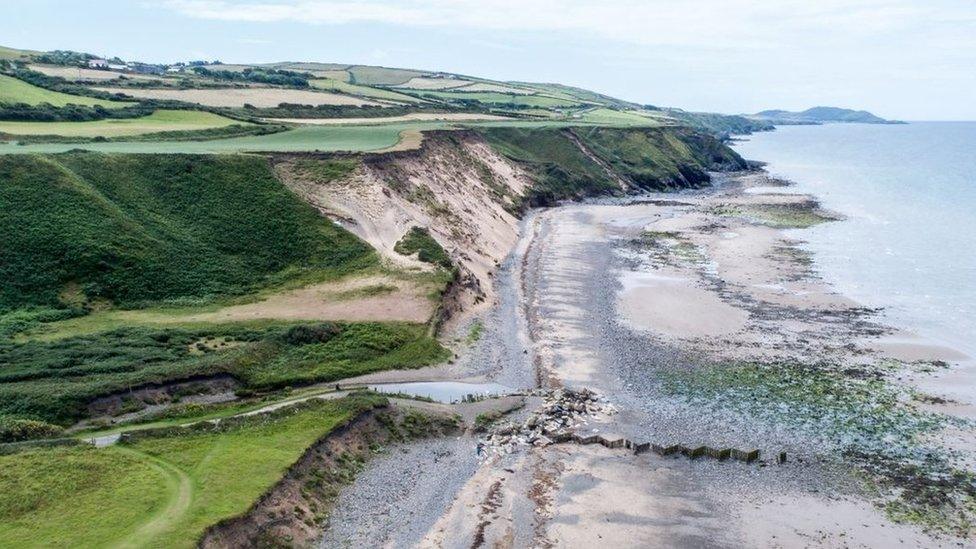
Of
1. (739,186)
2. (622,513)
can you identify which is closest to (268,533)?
(622,513)

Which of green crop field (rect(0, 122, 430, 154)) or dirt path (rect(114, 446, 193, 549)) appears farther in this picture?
green crop field (rect(0, 122, 430, 154))

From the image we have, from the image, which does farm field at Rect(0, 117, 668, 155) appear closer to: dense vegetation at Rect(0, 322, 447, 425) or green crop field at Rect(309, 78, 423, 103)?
dense vegetation at Rect(0, 322, 447, 425)

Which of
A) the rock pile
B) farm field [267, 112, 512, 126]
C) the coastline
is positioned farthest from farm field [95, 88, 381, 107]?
the rock pile

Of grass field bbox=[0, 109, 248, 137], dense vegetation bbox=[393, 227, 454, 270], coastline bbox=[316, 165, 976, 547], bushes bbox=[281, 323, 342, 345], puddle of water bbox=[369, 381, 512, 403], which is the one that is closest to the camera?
coastline bbox=[316, 165, 976, 547]

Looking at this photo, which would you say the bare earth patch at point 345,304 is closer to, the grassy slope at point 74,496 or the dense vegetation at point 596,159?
the grassy slope at point 74,496

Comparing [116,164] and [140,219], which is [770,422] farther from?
[116,164]

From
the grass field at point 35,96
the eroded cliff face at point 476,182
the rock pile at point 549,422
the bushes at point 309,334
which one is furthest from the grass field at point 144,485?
the grass field at point 35,96
